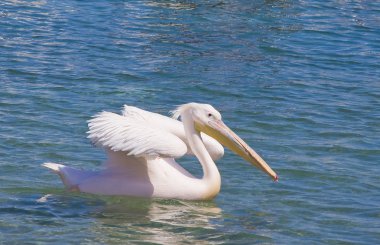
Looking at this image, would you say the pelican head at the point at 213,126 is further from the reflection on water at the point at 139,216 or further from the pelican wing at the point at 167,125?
the reflection on water at the point at 139,216

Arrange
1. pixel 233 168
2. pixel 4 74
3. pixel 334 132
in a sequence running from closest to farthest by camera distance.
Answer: pixel 233 168
pixel 334 132
pixel 4 74

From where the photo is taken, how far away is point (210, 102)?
979 centimetres

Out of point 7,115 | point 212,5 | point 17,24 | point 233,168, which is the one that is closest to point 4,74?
point 7,115

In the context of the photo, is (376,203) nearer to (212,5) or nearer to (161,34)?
(161,34)

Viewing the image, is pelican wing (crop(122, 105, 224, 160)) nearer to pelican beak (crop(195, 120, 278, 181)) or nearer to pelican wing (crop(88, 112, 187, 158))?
pelican beak (crop(195, 120, 278, 181))

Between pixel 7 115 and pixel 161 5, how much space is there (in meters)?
6.48

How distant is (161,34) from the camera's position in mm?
12852

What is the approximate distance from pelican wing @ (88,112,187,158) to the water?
0.48m

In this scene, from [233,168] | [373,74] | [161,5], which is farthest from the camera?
[161,5]

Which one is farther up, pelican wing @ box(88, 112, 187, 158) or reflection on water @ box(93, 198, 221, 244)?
pelican wing @ box(88, 112, 187, 158)

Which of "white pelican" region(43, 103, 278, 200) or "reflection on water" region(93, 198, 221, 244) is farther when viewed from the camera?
"white pelican" region(43, 103, 278, 200)

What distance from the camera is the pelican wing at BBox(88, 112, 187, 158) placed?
6.43m

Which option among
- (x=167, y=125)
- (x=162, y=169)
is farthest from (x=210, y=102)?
(x=162, y=169)

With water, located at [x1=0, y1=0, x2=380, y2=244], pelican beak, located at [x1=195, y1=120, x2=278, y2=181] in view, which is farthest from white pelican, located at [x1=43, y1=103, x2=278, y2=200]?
water, located at [x1=0, y1=0, x2=380, y2=244]
